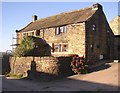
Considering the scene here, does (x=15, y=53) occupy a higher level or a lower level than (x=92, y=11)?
lower

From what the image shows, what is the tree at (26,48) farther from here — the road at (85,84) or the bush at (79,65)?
the road at (85,84)

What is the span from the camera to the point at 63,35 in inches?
1401

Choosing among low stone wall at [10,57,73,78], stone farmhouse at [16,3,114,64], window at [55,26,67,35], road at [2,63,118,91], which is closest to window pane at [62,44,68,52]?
stone farmhouse at [16,3,114,64]

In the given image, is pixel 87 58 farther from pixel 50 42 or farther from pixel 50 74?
pixel 50 42

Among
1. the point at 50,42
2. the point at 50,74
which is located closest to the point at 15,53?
the point at 50,42

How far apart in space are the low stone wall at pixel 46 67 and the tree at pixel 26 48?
8.37 feet

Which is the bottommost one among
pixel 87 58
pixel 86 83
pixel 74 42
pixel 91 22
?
pixel 86 83

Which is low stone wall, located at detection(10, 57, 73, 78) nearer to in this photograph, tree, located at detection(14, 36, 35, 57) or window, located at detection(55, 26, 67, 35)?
tree, located at detection(14, 36, 35, 57)

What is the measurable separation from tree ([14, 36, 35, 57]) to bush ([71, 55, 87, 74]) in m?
9.65

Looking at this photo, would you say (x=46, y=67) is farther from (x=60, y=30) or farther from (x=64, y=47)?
(x=60, y=30)

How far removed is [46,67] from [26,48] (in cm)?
830

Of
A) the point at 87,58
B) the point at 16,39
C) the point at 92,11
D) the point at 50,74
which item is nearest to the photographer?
the point at 50,74

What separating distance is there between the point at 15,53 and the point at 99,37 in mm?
13970

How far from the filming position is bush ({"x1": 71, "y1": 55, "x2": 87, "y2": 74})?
29.0 metres
